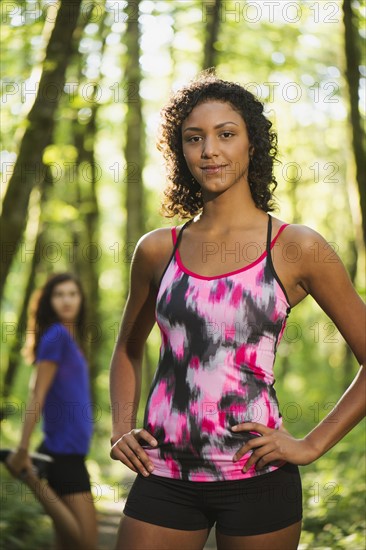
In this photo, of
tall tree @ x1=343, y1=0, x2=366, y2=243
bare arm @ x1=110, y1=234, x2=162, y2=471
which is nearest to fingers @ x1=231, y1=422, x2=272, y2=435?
bare arm @ x1=110, y1=234, x2=162, y2=471

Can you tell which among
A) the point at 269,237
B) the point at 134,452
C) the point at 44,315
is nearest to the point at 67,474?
the point at 44,315

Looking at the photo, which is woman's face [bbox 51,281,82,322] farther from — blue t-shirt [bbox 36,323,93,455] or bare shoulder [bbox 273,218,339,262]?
bare shoulder [bbox 273,218,339,262]

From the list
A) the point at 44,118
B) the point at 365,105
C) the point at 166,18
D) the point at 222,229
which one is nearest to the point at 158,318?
the point at 222,229

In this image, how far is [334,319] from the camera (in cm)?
310

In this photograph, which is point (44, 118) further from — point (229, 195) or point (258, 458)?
point (258, 458)

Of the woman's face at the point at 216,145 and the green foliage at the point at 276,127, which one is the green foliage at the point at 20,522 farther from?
the woman's face at the point at 216,145

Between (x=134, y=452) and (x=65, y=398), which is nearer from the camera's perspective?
(x=134, y=452)

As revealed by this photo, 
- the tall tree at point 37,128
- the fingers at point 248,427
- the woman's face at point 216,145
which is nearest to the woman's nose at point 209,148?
the woman's face at point 216,145

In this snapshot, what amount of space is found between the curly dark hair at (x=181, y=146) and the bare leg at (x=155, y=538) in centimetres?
122

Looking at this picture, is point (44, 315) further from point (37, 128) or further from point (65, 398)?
point (37, 128)

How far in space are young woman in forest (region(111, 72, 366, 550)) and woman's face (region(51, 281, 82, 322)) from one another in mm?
3779

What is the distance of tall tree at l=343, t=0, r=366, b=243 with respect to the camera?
930cm

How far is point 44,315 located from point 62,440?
1.17 m

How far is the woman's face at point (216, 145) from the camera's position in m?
3.17
